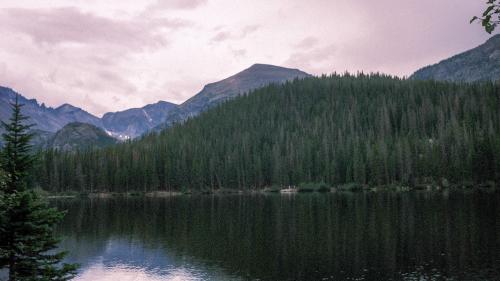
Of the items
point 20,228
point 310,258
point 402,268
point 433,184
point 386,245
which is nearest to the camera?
point 20,228

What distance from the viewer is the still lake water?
4903 centimetres

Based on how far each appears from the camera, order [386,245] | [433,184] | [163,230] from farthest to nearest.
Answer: [433,184], [163,230], [386,245]

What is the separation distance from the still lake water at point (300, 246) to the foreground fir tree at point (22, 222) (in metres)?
24.5

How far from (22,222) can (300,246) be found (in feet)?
143

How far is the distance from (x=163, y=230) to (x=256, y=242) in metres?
25.3

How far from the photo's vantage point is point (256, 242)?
68.1 meters

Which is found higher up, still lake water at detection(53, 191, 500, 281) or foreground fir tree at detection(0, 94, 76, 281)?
foreground fir tree at detection(0, 94, 76, 281)

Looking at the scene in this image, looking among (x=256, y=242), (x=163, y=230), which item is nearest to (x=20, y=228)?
(x=256, y=242)

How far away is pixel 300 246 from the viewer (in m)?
62.9

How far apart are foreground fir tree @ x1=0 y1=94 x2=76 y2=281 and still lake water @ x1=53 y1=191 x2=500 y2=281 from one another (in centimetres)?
2455

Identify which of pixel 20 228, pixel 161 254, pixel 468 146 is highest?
pixel 468 146

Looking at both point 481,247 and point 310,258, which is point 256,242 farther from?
point 481,247

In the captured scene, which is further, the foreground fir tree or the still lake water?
the still lake water

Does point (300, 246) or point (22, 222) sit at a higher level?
point (22, 222)
